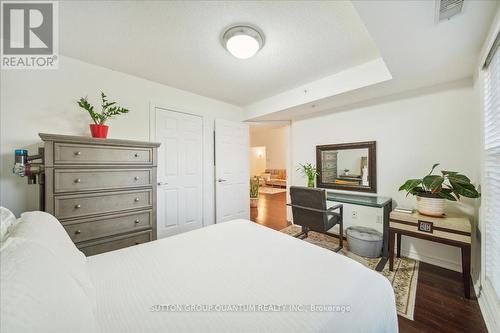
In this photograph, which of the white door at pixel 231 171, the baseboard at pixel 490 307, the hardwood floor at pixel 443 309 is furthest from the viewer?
the white door at pixel 231 171

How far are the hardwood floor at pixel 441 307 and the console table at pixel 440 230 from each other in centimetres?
15

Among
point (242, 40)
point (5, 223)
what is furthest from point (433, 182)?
point (5, 223)

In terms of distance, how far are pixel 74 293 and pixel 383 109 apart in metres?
3.37

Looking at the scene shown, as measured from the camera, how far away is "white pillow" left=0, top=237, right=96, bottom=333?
0.46 metres

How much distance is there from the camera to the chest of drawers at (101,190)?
1.63m

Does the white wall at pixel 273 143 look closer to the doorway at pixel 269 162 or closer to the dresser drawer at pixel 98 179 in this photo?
the doorway at pixel 269 162

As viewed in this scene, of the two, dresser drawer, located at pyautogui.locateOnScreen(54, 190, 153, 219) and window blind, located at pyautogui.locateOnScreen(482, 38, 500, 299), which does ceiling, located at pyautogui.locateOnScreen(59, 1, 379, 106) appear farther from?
dresser drawer, located at pyautogui.locateOnScreen(54, 190, 153, 219)

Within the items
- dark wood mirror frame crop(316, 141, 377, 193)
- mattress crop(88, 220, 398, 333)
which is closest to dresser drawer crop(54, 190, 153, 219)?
mattress crop(88, 220, 398, 333)

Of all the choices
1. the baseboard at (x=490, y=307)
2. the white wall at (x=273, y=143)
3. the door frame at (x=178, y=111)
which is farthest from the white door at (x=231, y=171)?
the white wall at (x=273, y=143)

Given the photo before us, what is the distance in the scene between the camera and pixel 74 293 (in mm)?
631

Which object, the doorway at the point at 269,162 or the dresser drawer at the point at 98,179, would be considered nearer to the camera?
the dresser drawer at the point at 98,179

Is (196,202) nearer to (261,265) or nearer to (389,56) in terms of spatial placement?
(261,265)

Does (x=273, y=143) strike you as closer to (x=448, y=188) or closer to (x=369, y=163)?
(x=369, y=163)

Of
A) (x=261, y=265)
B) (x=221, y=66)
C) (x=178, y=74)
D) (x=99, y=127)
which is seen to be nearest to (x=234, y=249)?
(x=261, y=265)
